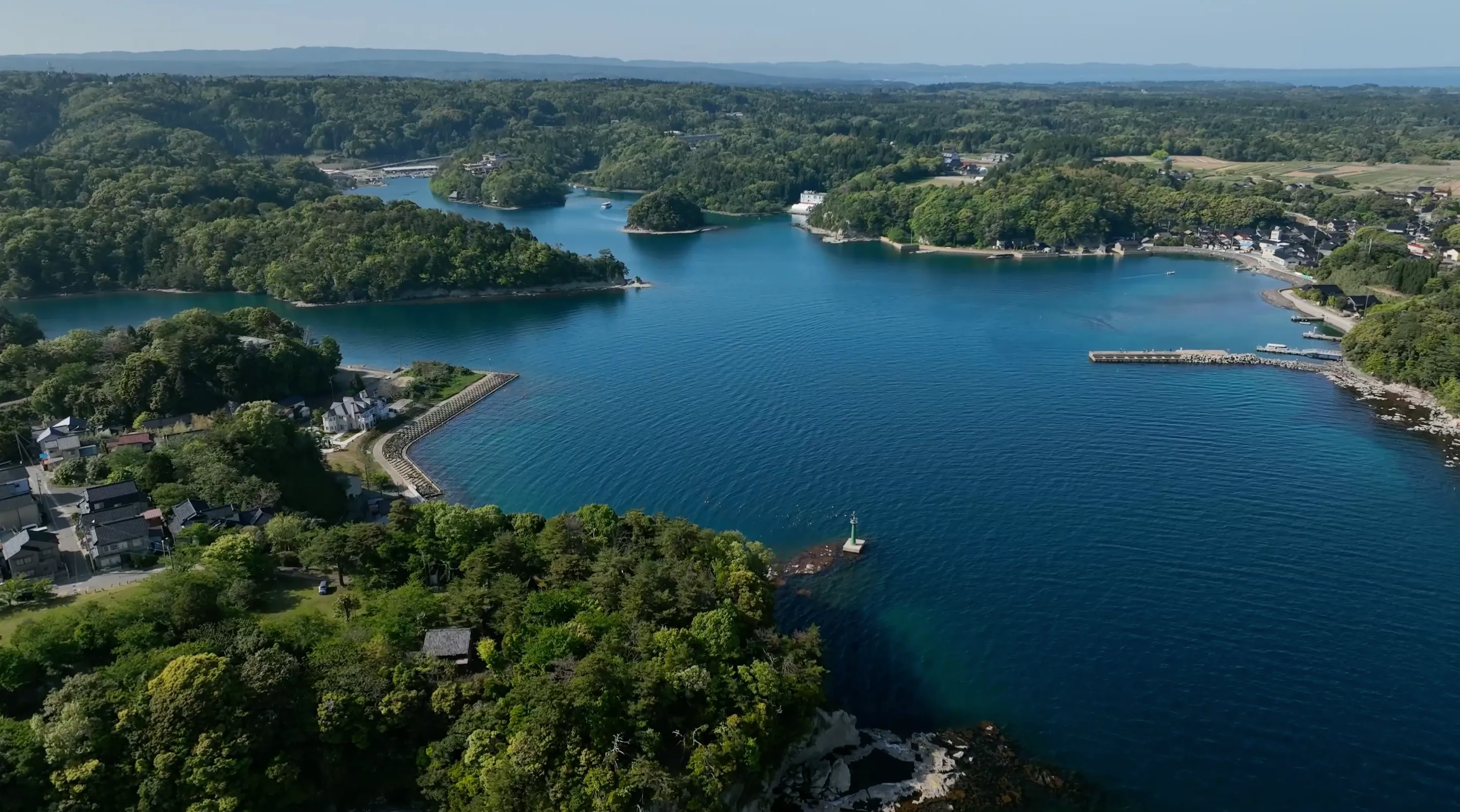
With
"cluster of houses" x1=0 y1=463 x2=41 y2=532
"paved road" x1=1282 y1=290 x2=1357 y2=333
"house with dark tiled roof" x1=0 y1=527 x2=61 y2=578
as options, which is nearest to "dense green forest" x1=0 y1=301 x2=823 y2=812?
"house with dark tiled roof" x1=0 y1=527 x2=61 y2=578

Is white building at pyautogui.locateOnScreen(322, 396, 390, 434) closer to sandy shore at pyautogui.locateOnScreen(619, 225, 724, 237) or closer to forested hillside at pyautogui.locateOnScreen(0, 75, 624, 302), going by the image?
forested hillside at pyautogui.locateOnScreen(0, 75, 624, 302)

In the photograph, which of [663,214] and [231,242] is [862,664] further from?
[663,214]

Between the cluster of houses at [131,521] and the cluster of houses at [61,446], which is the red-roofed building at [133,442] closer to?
the cluster of houses at [61,446]

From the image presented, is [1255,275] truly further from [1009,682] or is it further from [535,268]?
[1009,682]

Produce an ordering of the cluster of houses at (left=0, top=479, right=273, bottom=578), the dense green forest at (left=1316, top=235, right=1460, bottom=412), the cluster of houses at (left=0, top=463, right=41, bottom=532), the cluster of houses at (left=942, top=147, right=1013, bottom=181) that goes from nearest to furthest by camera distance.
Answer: the cluster of houses at (left=0, top=479, right=273, bottom=578) < the cluster of houses at (left=0, top=463, right=41, bottom=532) < the dense green forest at (left=1316, top=235, right=1460, bottom=412) < the cluster of houses at (left=942, top=147, right=1013, bottom=181)

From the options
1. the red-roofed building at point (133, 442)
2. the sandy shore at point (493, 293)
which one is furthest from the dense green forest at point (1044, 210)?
the red-roofed building at point (133, 442)

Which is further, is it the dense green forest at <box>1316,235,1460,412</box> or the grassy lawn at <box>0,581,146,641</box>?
the dense green forest at <box>1316,235,1460,412</box>

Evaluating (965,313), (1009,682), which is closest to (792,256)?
(965,313)
